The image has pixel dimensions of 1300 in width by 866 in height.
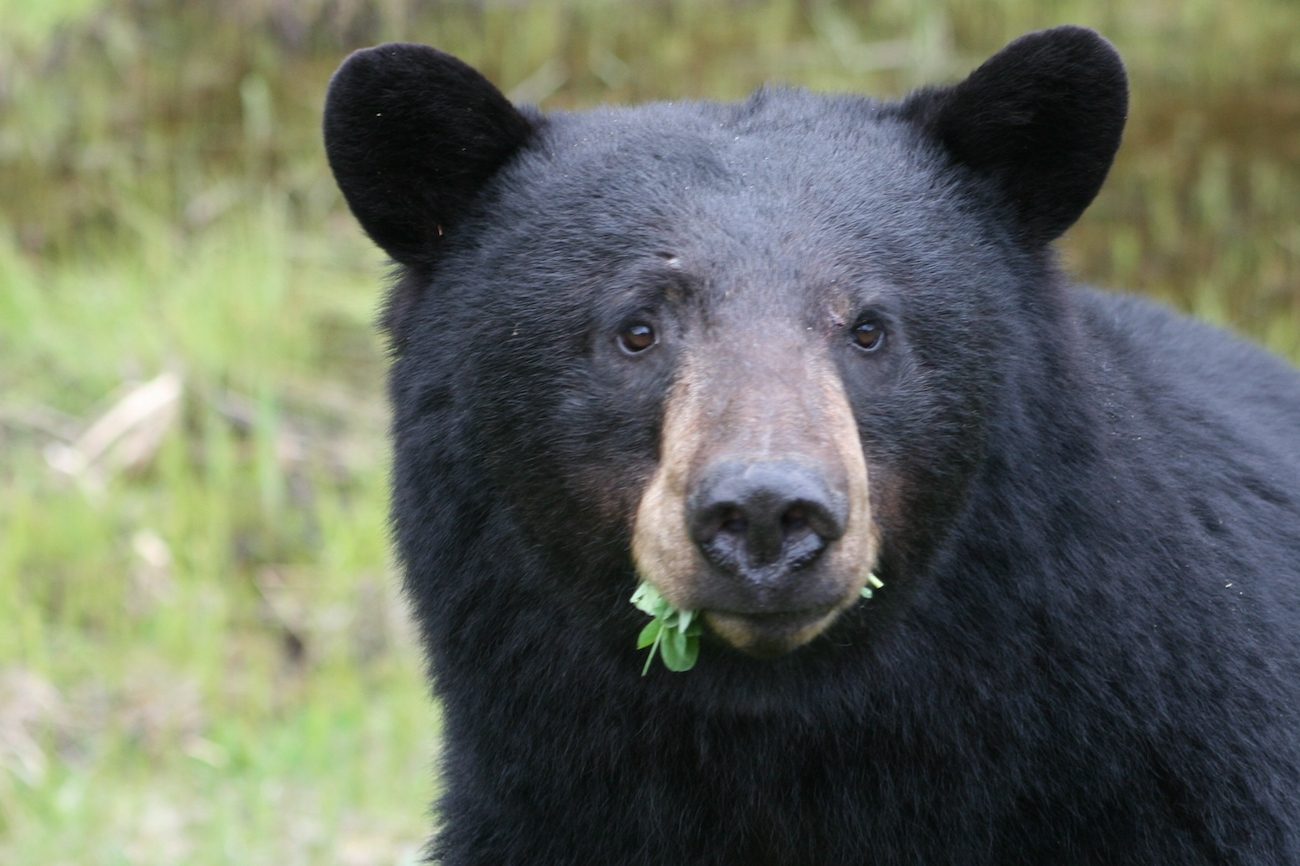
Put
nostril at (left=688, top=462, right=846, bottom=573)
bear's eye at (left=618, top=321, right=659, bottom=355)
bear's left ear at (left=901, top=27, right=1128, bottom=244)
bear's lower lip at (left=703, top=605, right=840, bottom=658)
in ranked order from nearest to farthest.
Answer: nostril at (left=688, top=462, right=846, bottom=573) < bear's lower lip at (left=703, top=605, right=840, bottom=658) < bear's eye at (left=618, top=321, right=659, bottom=355) < bear's left ear at (left=901, top=27, right=1128, bottom=244)

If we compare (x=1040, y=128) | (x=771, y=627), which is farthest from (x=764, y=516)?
(x=1040, y=128)

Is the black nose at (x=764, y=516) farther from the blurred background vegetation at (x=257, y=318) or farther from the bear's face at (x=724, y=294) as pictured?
the blurred background vegetation at (x=257, y=318)

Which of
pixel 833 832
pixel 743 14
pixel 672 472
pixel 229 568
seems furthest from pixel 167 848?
pixel 743 14

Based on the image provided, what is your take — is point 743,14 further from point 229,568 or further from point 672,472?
point 672,472

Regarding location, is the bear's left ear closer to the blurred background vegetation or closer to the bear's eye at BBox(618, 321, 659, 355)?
the bear's eye at BBox(618, 321, 659, 355)

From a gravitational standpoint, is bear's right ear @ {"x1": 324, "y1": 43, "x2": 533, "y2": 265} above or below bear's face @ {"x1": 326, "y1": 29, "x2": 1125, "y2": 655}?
above

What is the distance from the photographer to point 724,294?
306 cm

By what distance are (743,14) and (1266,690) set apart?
20.6ft

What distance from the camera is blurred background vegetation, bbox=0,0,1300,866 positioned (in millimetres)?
5637

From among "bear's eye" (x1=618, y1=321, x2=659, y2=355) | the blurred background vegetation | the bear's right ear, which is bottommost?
the blurred background vegetation

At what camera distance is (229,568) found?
665 cm

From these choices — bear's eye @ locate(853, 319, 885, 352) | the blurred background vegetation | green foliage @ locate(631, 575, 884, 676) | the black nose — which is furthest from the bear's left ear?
the blurred background vegetation

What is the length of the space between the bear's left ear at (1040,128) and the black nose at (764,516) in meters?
0.94

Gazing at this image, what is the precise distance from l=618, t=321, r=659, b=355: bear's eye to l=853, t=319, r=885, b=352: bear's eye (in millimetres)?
342
